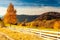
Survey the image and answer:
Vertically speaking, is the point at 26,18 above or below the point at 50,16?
below

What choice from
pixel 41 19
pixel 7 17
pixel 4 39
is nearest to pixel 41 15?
pixel 41 19

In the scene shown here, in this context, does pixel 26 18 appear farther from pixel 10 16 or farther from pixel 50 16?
pixel 50 16

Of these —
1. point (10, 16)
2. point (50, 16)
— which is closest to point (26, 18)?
point (10, 16)

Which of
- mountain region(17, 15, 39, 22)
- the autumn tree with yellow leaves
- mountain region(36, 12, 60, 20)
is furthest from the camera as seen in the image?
the autumn tree with yellow leaves

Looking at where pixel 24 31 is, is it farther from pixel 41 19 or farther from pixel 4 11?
pixel 4 11

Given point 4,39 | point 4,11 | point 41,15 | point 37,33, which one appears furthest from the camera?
point 4,11

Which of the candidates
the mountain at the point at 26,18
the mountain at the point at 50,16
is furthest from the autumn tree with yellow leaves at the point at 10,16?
the mountain at the point at 50,16

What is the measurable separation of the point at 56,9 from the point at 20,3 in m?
2.63

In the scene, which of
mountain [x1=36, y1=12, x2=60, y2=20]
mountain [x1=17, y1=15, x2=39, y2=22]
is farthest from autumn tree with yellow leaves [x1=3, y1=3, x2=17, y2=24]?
mountain [x1=36, y1=12, x2=60, y2=20]

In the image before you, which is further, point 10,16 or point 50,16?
point 10,16

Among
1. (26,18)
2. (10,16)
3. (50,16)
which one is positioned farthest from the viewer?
(10,16)

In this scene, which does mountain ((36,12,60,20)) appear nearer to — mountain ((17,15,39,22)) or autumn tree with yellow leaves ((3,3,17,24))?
mountain ((17,15,39,22))

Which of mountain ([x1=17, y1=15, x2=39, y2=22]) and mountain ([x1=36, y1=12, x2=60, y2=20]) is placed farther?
mountain ([x1=17, y1=15, x2=39, y2=22])

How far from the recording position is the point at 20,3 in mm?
15070
